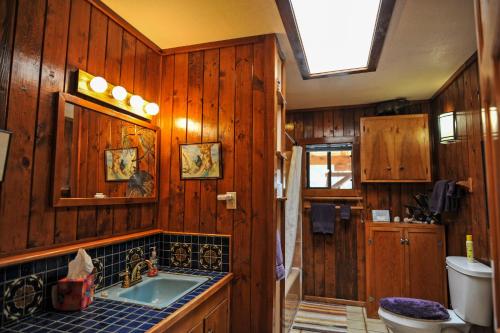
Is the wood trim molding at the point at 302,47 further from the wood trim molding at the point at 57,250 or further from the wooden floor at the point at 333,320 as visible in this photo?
the wooden floor at the point at 333,320

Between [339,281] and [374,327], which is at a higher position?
[339,281]

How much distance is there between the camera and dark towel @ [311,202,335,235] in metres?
3.53

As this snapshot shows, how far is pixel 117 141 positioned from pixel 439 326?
262cm

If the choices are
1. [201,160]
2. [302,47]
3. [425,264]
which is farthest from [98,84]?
[425,264]

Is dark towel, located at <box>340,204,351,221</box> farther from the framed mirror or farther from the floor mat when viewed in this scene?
the framed mirror

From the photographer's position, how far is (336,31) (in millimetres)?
1907

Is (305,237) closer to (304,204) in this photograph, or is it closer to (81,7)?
(304,204)

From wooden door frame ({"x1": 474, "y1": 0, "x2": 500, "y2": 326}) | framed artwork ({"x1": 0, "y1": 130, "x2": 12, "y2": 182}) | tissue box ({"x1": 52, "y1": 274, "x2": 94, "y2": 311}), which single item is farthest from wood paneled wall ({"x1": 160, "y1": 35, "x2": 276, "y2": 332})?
wooden door frame ({"x1": 474, "y1": 0, "x2": 500, "y2": 326})

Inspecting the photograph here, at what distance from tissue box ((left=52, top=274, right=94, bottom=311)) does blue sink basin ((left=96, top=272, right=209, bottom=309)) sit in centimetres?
30

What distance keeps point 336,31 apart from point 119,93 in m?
1.45

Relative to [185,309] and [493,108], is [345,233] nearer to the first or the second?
[185,309]

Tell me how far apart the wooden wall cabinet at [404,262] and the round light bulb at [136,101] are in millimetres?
2646

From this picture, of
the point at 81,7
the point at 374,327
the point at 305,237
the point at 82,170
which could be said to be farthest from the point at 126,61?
the point at 374,327

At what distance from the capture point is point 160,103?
2.24m
